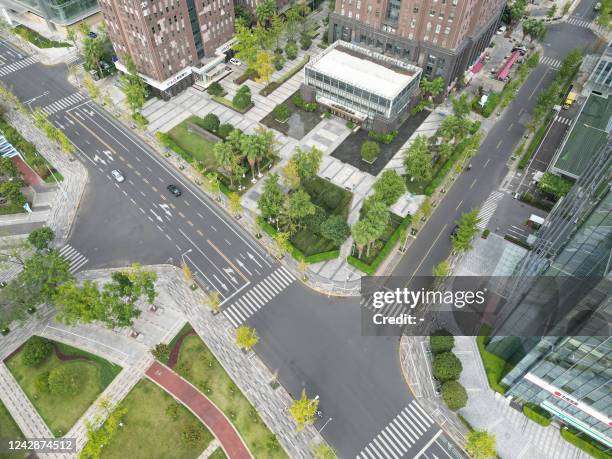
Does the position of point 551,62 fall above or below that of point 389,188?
below

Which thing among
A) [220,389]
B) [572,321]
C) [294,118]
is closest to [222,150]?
[294,118]

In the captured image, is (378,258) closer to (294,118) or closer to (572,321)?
(572,321)

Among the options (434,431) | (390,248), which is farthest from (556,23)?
(434,431)

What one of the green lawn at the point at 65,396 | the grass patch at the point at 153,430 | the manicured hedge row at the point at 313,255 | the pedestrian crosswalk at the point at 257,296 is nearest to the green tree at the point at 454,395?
the manicured hedge row at the point at 313,255

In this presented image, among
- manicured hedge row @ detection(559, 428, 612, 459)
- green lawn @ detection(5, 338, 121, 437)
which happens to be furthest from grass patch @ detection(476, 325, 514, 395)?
green lawn @ detection(5, 338, 121, 437)

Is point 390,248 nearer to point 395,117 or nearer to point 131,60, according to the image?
point 395,117

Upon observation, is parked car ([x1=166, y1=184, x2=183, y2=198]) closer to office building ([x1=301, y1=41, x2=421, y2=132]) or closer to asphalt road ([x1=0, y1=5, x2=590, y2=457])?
asphalt road ([x1=0, y1=5, x2=590, y2=457])
